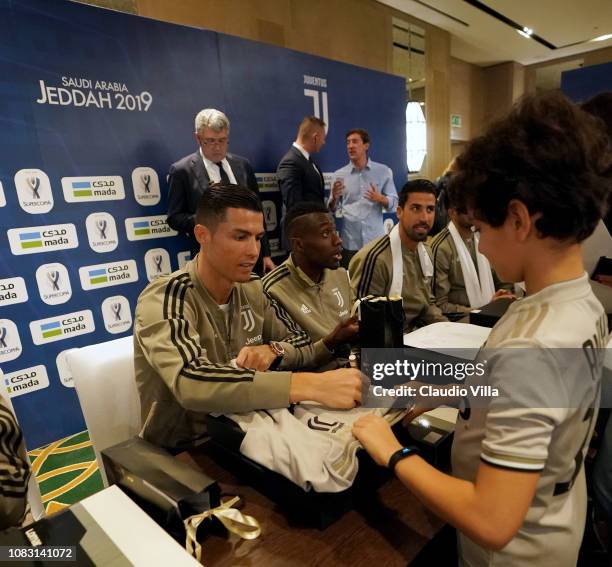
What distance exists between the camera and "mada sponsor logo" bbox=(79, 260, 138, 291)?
8.16 feet

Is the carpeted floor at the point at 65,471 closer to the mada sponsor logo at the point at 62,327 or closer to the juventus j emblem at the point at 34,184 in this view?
the mada sponsor logo at the point at 62,327

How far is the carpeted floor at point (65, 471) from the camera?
6.54 feet

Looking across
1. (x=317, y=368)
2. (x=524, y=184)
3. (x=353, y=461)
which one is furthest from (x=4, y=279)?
(x=524, y=184)

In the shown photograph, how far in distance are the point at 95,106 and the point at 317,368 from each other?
2.06 m

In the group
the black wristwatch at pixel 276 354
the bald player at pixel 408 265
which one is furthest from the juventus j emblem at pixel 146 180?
the black wristwatch at pixel 276 354

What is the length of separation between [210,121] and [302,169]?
909 mm

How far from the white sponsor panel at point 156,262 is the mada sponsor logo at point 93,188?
0.39m

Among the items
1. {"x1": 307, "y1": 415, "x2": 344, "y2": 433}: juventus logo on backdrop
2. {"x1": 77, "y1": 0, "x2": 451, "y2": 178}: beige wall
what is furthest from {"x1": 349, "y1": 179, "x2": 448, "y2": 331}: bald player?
{"x1": 77, "y1": 0, "x2": 451, "y2": 178}: beige wall

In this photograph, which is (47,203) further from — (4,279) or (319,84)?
(319,84)

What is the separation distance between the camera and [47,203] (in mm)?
2312

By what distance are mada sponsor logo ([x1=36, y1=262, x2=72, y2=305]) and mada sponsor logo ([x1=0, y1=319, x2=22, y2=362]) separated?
21 cm

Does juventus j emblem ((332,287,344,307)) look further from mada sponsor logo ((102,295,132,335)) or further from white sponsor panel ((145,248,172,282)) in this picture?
mada sponsor logo ((102,295,132,335))

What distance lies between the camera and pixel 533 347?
1.84ft

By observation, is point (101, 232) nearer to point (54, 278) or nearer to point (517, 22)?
point (54, 278)
